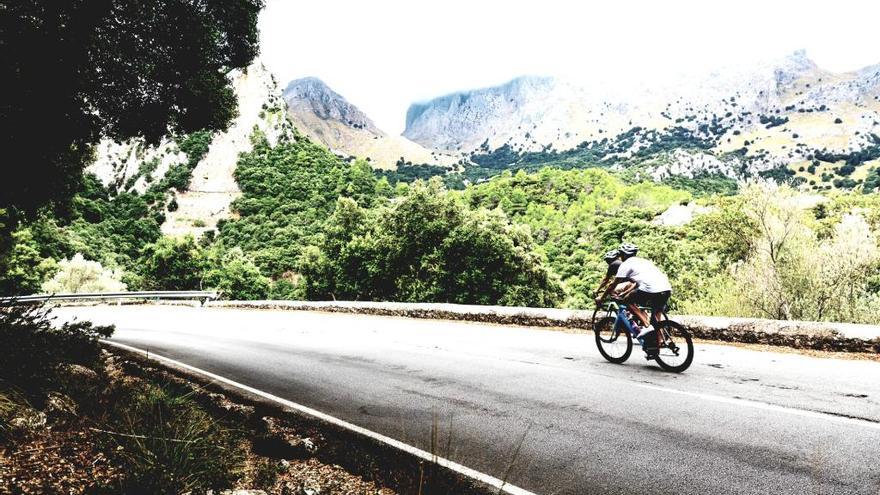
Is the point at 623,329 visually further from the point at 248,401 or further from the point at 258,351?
the point at 258,351

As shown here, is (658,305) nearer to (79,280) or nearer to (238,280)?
(79,280)

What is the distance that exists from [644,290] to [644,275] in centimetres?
23

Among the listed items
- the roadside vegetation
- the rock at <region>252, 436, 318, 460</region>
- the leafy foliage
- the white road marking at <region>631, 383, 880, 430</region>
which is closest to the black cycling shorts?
the white road marking at <region>631, 383, 880, 430</region>

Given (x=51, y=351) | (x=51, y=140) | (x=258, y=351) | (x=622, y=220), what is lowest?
(x=258, y=351)

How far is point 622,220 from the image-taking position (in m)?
61.5

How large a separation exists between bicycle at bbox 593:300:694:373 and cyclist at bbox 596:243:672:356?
10 centimetres

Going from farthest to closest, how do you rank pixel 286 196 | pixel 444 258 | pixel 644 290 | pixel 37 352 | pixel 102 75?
pixel 286 196
pixel 444 258
pixel 102 75
pixel 644 290
pixel 37 352

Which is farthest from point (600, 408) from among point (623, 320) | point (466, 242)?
point (466, 242)

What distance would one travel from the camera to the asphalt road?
11.1 feet

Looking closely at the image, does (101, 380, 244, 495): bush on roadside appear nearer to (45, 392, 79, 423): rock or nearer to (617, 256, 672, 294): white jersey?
(45, 392, 79, 423): rock

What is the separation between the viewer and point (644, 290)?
6828 mm

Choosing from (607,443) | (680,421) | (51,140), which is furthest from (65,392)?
(680,421)

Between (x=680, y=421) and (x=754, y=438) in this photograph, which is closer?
(x=754, y=438)

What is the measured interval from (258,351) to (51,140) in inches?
203
